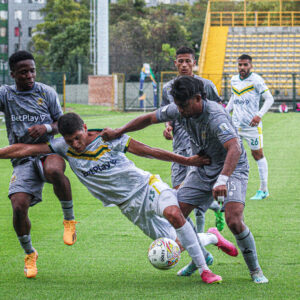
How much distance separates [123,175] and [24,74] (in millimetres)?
1396

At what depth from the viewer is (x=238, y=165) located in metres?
5.93

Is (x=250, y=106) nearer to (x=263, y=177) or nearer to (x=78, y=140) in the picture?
(x=263, y=177)

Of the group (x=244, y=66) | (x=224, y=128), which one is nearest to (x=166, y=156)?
(x=224, y=128)

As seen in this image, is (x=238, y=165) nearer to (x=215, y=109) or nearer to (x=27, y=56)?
(x=215, y=109)

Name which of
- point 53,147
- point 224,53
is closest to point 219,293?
point 53,147

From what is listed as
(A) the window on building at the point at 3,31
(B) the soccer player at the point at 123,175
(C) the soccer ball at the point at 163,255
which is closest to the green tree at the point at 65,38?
(A) the window on building at the point at 3,31

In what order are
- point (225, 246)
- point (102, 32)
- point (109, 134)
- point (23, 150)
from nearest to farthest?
point (109, 134) → point (23, 150) → point (225, 246) → point (102, 32)

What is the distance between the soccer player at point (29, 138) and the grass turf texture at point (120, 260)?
1.35 ft

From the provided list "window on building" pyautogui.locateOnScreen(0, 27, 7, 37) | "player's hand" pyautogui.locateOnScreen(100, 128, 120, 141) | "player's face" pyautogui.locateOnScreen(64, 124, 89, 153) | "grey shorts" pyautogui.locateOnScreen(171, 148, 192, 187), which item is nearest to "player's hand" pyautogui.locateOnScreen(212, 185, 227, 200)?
"player's hand" pyautogui.locateOnScreen(100, 128, 120, 141)

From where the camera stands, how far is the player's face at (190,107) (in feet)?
18.0

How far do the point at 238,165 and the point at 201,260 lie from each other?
91cm

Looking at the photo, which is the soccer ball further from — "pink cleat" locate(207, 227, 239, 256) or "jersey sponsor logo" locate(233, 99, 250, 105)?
"jersey sponsor logo" locate(233, 99, 250, 105)

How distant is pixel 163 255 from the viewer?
5633mm

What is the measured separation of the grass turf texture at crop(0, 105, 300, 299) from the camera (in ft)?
18.6
